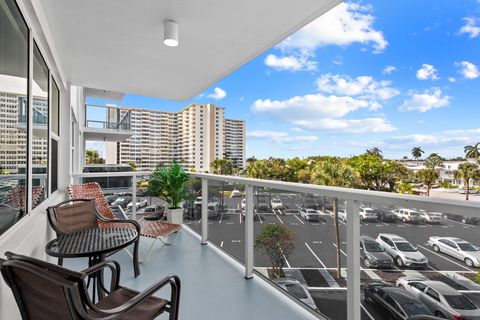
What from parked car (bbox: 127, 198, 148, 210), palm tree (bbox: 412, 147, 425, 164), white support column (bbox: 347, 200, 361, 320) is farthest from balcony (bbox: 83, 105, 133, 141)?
palm tree (bbox: 412, 147, 425, 164)

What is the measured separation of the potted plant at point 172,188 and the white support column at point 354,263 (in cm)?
346

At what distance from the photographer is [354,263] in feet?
5.80

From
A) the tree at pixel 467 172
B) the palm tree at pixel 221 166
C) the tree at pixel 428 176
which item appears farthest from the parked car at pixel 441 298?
the palm tree at pixel 221 166

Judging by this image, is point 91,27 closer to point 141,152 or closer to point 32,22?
point 32,22

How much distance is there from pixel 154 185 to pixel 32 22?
10.6ft

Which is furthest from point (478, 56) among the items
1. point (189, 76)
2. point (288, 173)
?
point (189, 76)

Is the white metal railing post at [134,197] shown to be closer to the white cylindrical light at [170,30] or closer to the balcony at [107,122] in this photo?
the white cylindrical light at [170,30]

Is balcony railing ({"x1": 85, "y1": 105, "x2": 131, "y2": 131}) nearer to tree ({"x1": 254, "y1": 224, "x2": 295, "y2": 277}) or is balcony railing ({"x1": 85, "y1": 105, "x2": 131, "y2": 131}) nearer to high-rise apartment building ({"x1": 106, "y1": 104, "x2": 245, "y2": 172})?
tree ({"x1": 254, "y1": 224, "x2": 295, "y2": 277})

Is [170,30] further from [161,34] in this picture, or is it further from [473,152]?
[473,152]

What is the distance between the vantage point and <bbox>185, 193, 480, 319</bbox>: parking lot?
1.31 m

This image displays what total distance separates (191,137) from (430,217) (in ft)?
150

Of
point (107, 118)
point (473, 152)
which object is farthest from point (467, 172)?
point (107, 118)

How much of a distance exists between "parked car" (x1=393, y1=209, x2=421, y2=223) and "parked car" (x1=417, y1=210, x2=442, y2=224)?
0.7 inches

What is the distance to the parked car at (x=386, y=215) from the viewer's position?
5.07 feet
